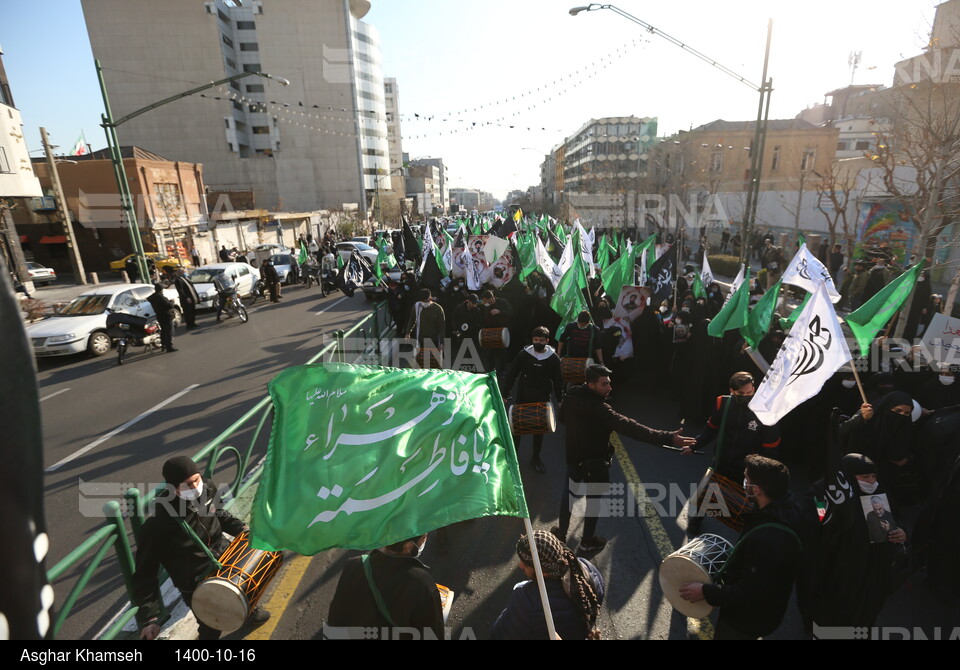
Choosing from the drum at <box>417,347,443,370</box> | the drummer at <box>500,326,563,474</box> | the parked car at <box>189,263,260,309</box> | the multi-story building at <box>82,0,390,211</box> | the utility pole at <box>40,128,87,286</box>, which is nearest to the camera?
the drummer at <box>500,326,563,474</box>

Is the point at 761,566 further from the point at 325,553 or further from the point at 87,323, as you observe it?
the point at 87,323

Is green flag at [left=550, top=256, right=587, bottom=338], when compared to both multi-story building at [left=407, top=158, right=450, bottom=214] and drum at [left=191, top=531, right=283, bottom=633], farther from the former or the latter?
multi-story building at [left=407, top=158, right=450, bottom=214]

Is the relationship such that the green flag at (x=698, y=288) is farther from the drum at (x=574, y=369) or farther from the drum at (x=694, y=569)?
the drum at (x=694, y=569)

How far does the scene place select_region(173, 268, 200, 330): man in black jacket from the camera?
14075 millimetres

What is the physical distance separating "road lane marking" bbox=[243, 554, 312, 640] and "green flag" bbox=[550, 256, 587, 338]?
493 centimetres

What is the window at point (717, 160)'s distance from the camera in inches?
1648

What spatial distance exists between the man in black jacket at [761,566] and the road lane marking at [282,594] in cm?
317

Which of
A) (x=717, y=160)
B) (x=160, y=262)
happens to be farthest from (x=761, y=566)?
(x=717, y=160)

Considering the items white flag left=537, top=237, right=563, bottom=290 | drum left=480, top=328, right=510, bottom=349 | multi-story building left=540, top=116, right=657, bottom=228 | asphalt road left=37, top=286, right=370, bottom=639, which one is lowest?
asphalt road left=37, top=286, right=370, bottom=639

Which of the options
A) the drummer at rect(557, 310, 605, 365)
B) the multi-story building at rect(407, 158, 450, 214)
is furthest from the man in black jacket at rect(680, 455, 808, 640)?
the multi-story building at rect(407, 158, 450, 214)

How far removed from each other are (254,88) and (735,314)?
7563 centimetres

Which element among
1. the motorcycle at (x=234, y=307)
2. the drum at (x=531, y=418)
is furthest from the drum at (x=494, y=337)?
the motorcycle at (x=234, y=307)

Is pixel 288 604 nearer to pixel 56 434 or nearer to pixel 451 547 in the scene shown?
pixel 451 547

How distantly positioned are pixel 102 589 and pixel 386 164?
3356 inches
